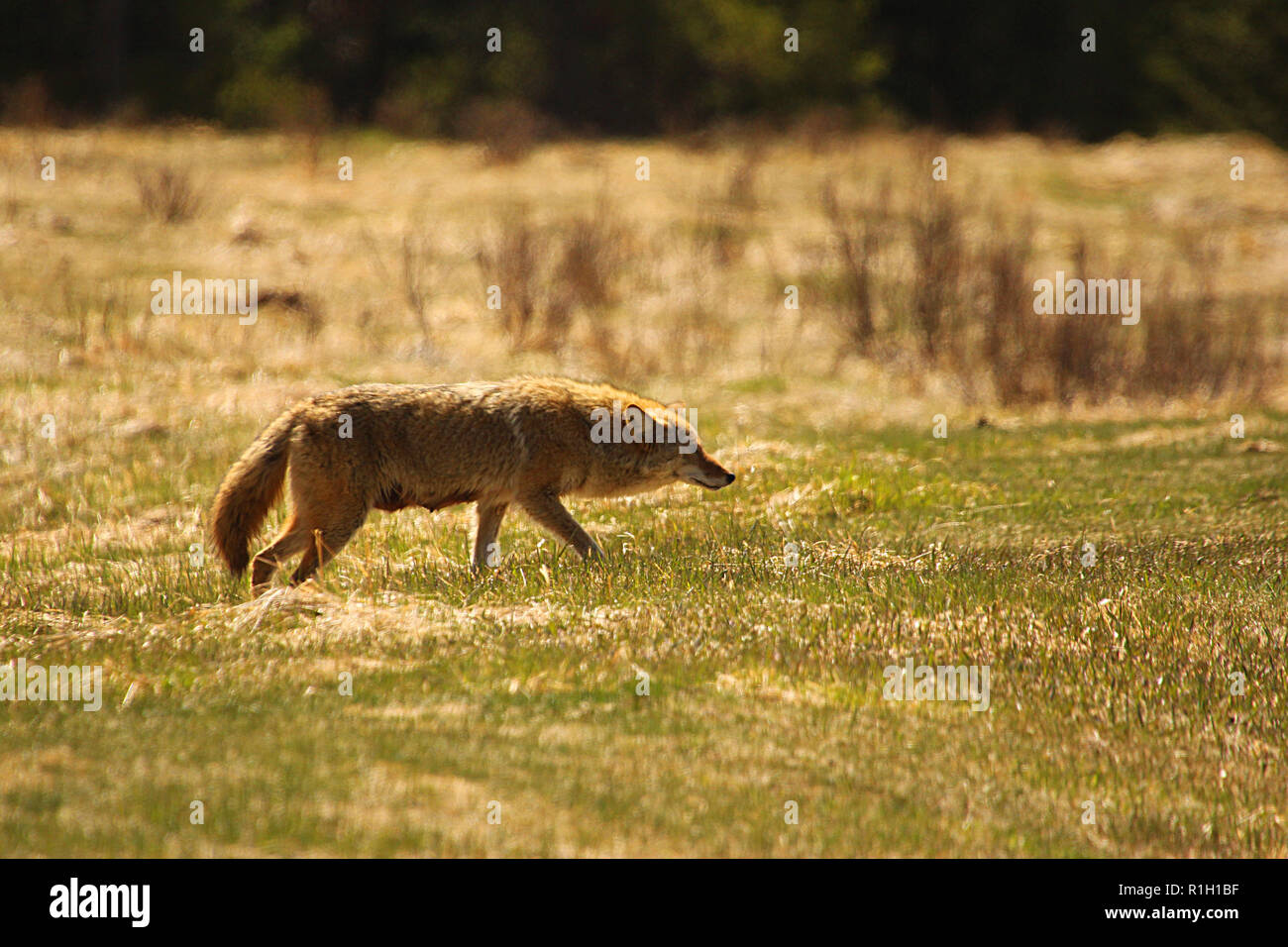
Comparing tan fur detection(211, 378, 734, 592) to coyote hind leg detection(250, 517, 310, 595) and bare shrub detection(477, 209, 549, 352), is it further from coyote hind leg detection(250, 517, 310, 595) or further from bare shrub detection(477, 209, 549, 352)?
bare shrub detection(477, 209, 549, 352)

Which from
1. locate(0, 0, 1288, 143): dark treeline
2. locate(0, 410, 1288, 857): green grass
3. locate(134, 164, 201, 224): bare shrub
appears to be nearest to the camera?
locate(0, 410, 1288, 857): green grass

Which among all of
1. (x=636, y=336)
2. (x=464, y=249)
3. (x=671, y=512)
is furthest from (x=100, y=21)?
(x=671, y=512)

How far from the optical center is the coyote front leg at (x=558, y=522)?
30.8 feet

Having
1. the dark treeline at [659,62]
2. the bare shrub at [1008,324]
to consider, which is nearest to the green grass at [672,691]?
the bare shrub at [1008,324]

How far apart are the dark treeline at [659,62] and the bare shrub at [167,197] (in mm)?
6831

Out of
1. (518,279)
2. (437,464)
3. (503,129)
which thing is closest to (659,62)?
(503,129)

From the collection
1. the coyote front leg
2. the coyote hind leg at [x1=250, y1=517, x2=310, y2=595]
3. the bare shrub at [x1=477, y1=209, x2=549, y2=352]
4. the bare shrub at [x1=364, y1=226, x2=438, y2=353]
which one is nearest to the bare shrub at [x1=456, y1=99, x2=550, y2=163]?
the bare shrub at [x1=364, y1=226, x2=438, y2=353]

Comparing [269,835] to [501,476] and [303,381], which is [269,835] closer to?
[501,476]

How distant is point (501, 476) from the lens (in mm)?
9336

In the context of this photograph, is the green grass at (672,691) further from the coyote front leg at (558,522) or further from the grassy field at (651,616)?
the coyote front leg at (558,522)

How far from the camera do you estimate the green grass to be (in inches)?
215

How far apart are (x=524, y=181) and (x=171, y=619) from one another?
917 inches

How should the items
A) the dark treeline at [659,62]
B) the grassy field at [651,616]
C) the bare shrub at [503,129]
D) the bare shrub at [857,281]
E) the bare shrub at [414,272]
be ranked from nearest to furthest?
the grassy field at [651,616] < the bare shrub at [414,272] < the bare shrub at [857,281] < the bare shrub at [503,129] < the dark treeline at [659,62]

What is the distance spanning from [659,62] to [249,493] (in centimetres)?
3514
